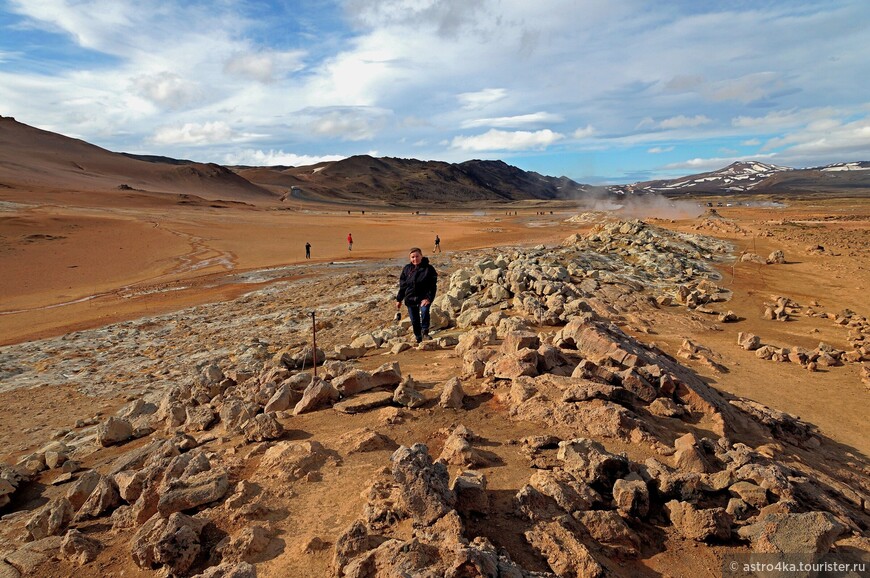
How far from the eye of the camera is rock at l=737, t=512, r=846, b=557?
312 centimetres

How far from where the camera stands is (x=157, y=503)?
4.04m

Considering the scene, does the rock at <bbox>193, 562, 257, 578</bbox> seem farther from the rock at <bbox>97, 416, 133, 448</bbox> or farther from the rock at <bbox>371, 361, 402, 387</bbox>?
the rock at <bbox>97, 416, 133, 448</bbox>

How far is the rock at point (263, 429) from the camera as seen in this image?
4883 mm

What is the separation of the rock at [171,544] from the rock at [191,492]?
23 cm

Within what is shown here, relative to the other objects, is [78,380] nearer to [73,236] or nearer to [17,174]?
[73,236]

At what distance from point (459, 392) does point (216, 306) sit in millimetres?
13794

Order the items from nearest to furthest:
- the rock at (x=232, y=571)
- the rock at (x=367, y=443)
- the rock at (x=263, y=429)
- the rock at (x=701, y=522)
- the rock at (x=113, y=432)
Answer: the rock at (x=232, y=571) < the rock at (x=701, y=522) < the rock at (x=367, y=443) < the rock at (x=263, y=429) < the rock at (x=113, y=432)

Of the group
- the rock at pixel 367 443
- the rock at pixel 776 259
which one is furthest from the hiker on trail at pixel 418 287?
the rock at pixel 776 259

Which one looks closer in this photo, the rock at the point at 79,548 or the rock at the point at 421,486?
the rock at the point at 421,486

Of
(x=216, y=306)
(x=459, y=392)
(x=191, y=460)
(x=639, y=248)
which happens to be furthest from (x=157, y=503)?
(x=639, y=248)

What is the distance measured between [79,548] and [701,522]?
4.51 m

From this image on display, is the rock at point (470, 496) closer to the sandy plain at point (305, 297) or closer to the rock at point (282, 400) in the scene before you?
the sandy plain at point (305, 297)

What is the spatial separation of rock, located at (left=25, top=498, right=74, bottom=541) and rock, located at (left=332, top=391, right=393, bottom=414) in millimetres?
2495

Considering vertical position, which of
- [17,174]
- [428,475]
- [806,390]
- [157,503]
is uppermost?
[17,174]
